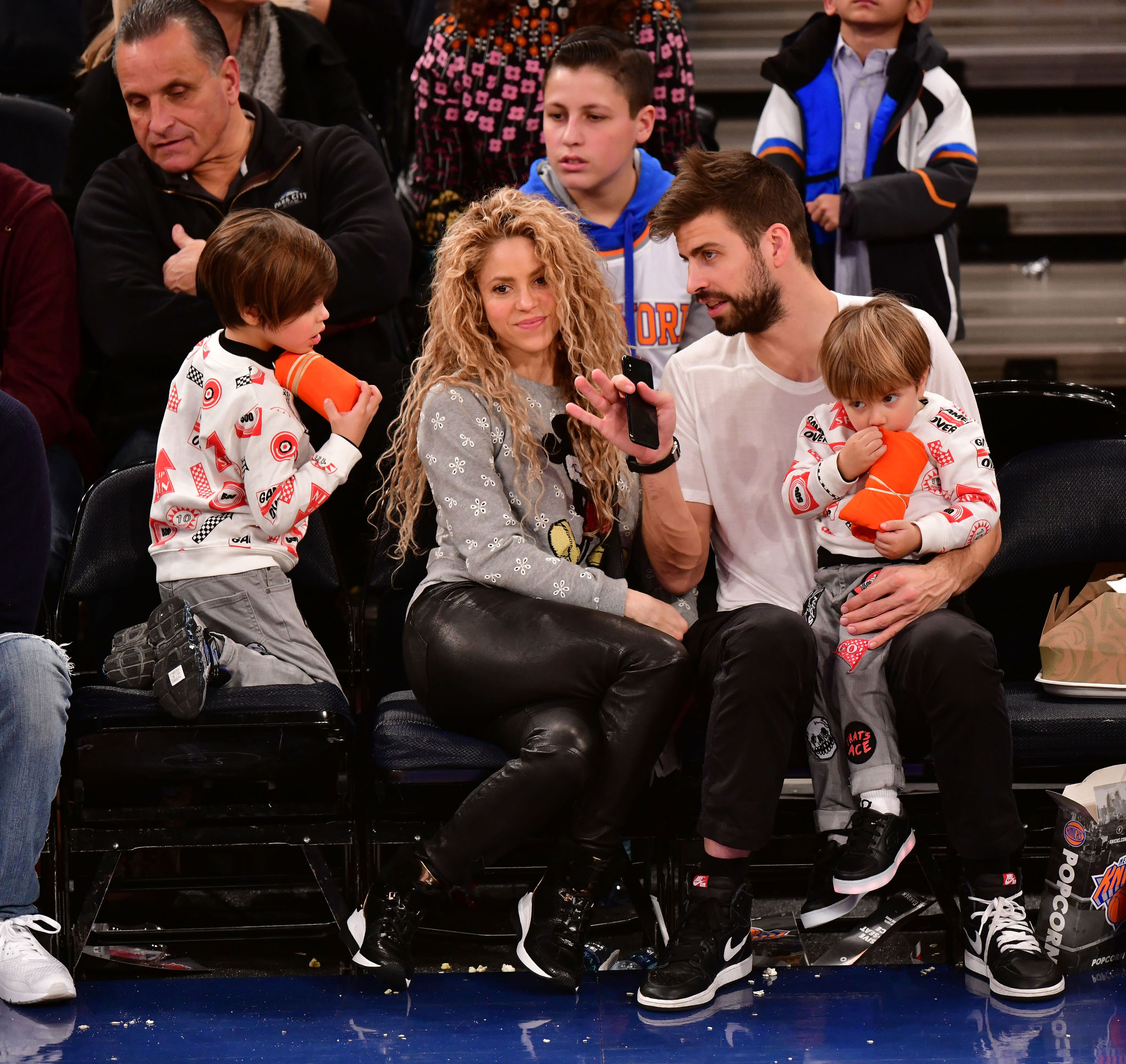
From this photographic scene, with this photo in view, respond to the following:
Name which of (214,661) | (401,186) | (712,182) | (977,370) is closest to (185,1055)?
(214,661)

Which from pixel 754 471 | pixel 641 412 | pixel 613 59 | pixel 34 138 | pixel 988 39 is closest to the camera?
pixel 641 412

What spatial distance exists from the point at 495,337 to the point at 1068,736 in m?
1.36

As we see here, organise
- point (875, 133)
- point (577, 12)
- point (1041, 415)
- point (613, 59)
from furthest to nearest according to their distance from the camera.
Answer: point (577, 12)
point (875, 133)
point (613, 59)
point (1041, 415)

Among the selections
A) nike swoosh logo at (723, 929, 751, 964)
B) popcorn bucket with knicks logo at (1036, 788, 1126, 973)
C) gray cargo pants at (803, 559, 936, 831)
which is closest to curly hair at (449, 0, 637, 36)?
gray cargo pants at (803, 559, 936, 831)

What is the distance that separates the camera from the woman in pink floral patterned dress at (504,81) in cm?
392

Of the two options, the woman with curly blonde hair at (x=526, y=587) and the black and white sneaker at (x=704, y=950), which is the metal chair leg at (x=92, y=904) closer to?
the woman with curly blonde hair at (x=526, y=587)

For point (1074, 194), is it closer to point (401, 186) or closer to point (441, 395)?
point (401, 186)

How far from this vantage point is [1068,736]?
109 inches

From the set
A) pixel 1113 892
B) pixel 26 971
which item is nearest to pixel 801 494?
pixel 1113 892

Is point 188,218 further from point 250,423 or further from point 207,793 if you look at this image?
point 207,793

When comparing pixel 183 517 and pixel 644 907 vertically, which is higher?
pixel 183 517

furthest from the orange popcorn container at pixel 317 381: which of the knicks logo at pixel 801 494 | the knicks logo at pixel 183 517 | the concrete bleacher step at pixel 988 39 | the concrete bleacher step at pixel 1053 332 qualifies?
the concrete bleacher step at pixel 988 39

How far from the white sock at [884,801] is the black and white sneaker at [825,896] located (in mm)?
99

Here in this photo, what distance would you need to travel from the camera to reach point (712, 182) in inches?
119
